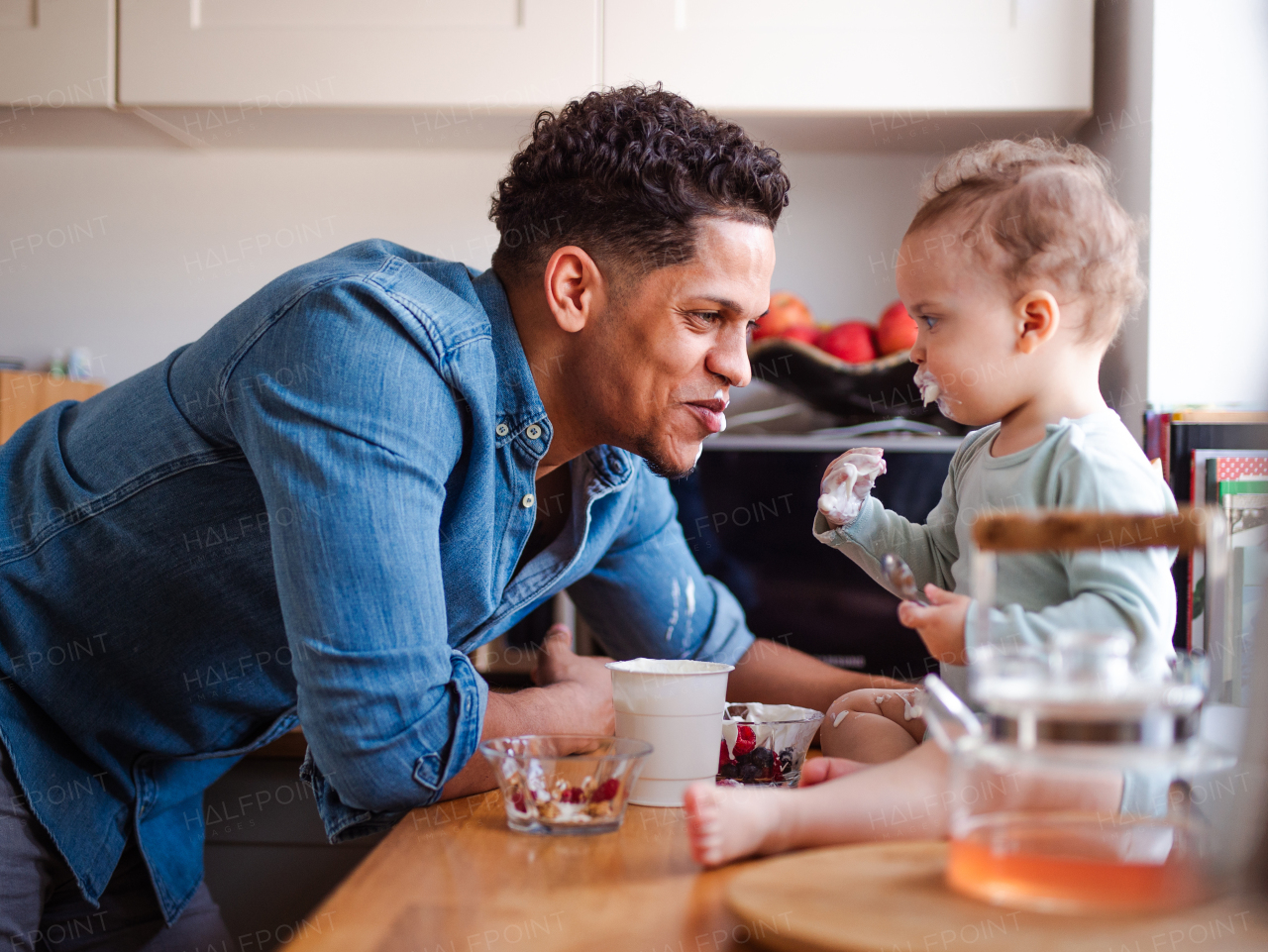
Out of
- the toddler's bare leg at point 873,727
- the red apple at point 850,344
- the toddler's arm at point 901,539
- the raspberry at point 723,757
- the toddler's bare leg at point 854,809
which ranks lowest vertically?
the raspberry at point 723,757

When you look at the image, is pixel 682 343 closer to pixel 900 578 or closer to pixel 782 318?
pixel 900 578

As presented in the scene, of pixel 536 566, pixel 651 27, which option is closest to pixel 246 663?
pixel 536 566

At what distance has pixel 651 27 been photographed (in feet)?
6.70

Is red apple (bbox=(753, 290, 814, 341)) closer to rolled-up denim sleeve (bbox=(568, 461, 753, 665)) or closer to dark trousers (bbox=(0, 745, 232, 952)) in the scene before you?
rolled-up denim sleeve (bbox=(568, 461, 753, 665))

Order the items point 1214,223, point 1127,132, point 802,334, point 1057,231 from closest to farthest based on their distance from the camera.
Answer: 1. point 1057,231
2. point 1214,223
3. point 1127,132
4. point 802,334

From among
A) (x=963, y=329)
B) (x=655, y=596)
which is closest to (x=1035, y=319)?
(x=963, y=329)

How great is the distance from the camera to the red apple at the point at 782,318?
2120 millimetres

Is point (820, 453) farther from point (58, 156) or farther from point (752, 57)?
point (58, 156)

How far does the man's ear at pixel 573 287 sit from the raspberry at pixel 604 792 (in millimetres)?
540

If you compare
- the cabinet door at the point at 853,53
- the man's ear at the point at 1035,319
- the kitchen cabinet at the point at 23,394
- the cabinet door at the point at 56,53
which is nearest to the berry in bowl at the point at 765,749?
the man's ear at the point at 1035,319

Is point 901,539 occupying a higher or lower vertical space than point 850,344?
lower

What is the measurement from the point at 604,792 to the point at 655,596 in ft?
2.06

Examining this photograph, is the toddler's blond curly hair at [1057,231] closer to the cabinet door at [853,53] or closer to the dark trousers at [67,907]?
the dark trousers at [67,907]

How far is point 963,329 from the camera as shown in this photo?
76 centimetres
